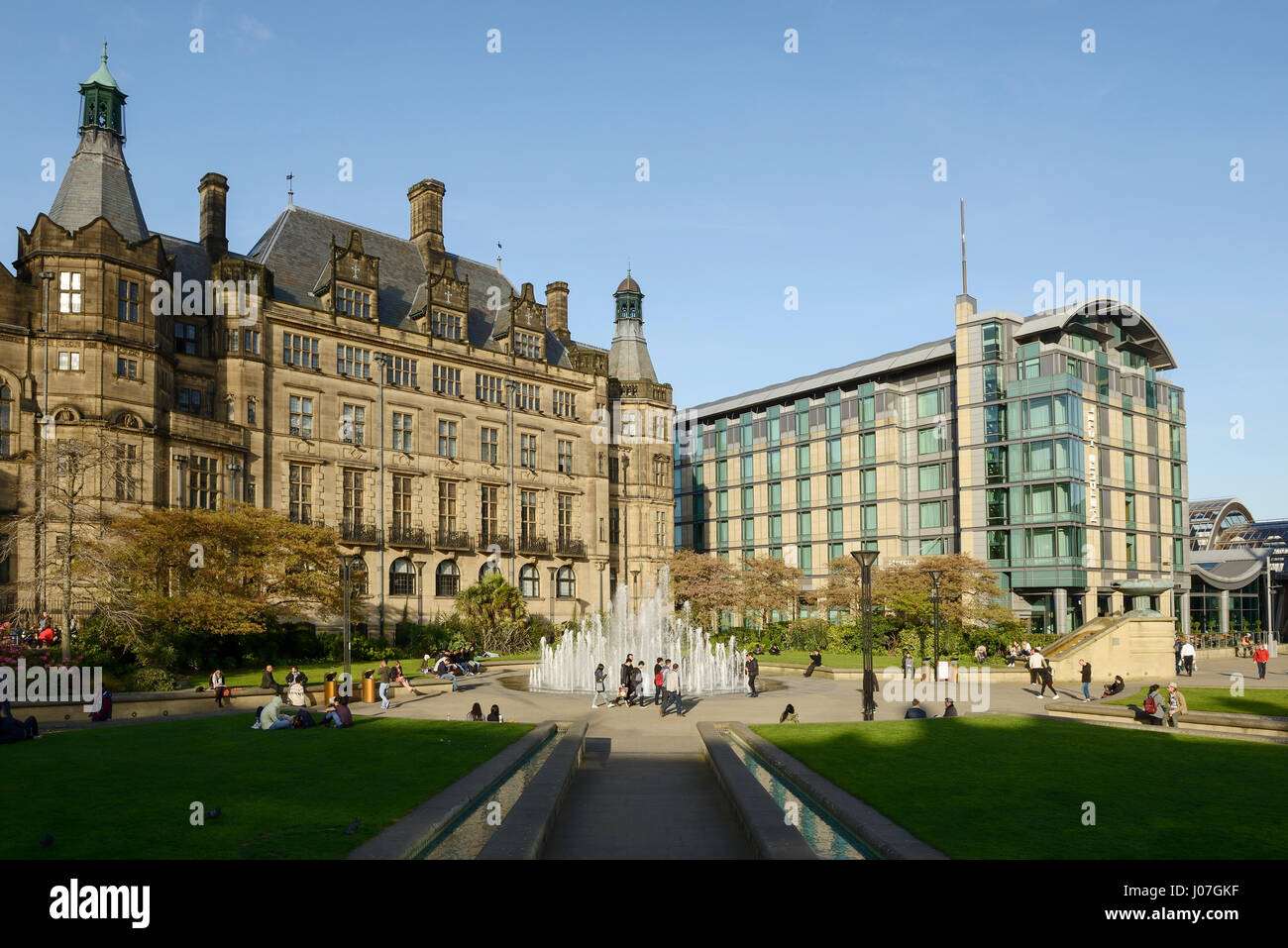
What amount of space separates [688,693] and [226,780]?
957 inches

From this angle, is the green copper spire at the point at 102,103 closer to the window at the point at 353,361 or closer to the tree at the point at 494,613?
the window at the point at 353,361

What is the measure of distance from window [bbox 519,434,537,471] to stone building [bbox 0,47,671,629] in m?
0.11

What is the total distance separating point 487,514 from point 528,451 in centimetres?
595

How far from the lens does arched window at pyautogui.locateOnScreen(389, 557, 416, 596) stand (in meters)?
59.1

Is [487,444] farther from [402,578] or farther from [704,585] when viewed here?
[704,585]

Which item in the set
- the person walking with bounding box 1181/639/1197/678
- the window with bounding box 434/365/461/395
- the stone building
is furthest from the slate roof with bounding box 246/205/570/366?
the person walking with bounding box 1181/639/1197/678

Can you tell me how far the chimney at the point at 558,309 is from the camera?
77250 millimetres

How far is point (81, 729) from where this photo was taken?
2566cm

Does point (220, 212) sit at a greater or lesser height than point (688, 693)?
A: greater

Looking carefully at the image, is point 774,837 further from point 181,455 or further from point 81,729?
point 181,455

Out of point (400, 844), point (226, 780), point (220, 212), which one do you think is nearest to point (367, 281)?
point (220, 212)

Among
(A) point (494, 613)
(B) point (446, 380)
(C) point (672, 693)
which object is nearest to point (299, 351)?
(B) point (446, 380)

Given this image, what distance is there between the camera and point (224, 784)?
16156 mm

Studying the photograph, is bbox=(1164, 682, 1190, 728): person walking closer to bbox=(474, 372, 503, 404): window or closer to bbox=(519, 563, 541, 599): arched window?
bbox=(519, 563, 541, 599): arched window
